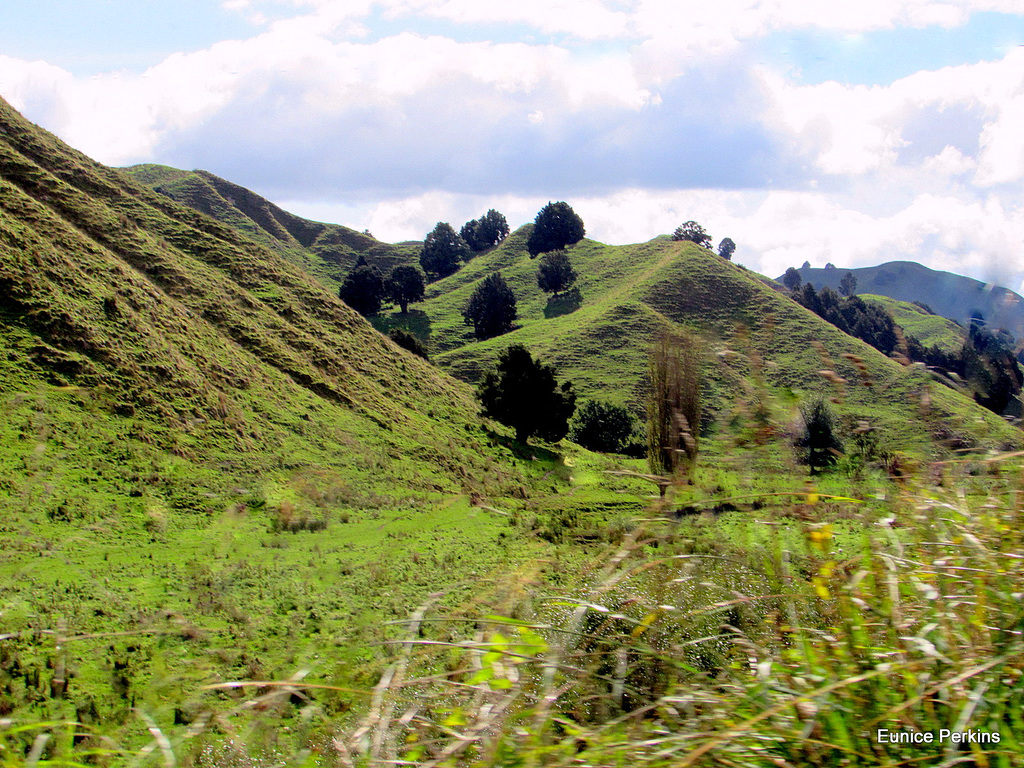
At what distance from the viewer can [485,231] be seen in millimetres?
122062

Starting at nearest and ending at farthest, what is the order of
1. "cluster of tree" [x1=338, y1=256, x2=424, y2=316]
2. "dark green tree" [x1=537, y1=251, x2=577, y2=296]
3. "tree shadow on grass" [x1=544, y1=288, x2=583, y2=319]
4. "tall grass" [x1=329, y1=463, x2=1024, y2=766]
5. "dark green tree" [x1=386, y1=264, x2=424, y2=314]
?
"tall grass" [x1=329, y1=463, x2=1024, y2=766], "tree shadow on grass" [x1=544, y1=288, x2=583, y2=319], "cluster of tree" [x1=338, y1=256, x2=424, y2=316], "dark green tree" [x1=386, y1=264, x2=424, y2=314], "dark green tree" [x1=537, y1=251, x2=577, y2=296]

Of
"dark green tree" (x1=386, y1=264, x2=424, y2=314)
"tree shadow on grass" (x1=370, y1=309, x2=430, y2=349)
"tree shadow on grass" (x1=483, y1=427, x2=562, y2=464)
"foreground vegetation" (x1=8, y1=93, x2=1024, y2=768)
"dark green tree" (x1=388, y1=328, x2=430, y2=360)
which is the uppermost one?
"dark green tree" (x1=386, y1=264, x2=424, y2=314)

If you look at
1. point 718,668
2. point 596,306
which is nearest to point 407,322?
point 596,306

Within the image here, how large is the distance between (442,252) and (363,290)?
31.2m

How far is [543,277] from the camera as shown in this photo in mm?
87000

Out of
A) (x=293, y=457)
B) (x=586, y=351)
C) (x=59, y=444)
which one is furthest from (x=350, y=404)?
(x=586, y=351)

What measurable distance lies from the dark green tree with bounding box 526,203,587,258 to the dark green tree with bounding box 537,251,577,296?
16366 mm

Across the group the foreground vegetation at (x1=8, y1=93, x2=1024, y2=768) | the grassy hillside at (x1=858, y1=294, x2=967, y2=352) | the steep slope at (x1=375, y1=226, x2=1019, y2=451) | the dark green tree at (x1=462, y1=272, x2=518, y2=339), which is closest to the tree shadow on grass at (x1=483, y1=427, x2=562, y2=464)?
the foreground vegetation at (x1=8, y1=93, x2=1024, y2=768)

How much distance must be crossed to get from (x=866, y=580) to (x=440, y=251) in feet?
361

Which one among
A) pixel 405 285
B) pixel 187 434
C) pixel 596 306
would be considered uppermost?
pixel 405 285

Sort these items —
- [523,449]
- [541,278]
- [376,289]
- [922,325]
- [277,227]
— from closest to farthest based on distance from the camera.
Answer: [523,449]
[376,289]
[541,278]
[922,325]
[277,227]

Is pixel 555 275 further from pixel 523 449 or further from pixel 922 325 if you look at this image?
pixel 523 449

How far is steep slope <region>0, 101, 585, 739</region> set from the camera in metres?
7.19

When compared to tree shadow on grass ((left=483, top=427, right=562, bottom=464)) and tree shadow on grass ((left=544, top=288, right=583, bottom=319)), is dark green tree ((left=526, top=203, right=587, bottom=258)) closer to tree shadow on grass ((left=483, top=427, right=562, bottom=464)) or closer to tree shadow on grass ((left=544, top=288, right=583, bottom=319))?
tree shadow on grass ((left=544, top=288, right=583, bottom=319))
